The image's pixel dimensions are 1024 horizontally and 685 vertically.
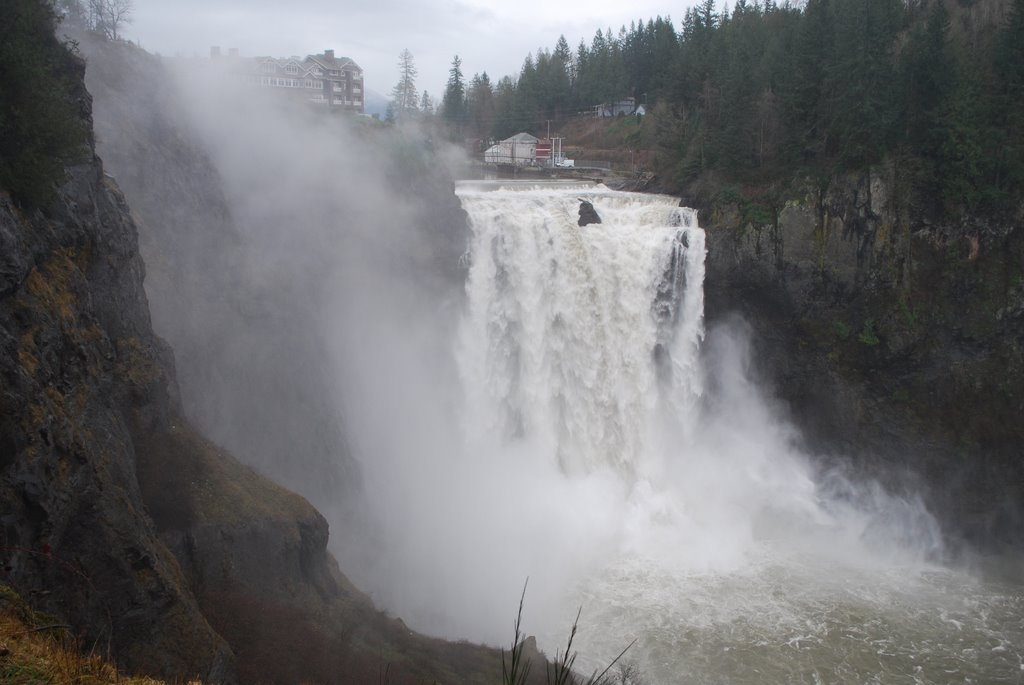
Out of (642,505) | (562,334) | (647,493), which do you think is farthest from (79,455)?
(647,493)

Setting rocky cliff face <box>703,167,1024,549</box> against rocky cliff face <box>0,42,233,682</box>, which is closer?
rocky cliff face <box>0,42,233,682</box>

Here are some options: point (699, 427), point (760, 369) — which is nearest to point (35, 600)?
point (699, 427)

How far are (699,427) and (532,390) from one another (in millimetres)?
7665

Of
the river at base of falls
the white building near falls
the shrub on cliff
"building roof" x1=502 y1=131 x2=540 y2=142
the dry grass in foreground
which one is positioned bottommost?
the river at base of falls

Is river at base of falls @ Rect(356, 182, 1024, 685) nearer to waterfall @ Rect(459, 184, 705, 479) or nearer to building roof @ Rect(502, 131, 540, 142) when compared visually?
waterfall @ Rect(459, 184, 705, 479)

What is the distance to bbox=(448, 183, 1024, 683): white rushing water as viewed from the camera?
21.8 meters

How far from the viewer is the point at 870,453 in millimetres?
30109

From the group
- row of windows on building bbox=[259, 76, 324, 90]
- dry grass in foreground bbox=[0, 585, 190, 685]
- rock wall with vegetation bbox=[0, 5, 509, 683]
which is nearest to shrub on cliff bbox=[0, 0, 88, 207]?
rock wall with vegetation bbox=[0, 5, 509, 683]

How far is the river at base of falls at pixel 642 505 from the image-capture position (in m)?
21.2

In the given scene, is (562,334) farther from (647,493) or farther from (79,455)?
(79,455)

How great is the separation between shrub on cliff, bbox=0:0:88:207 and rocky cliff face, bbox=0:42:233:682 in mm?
556

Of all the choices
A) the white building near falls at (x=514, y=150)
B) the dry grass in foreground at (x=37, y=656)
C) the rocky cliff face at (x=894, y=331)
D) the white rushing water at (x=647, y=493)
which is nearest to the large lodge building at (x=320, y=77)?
the white building near falls at (x=514, y=150)

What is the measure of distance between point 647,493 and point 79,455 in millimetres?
21693

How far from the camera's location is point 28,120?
12273mm
